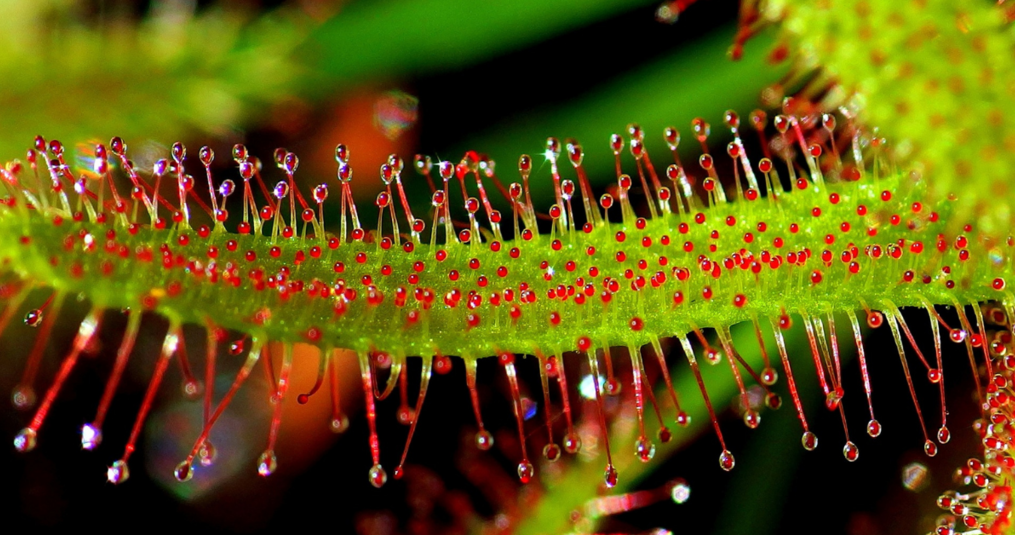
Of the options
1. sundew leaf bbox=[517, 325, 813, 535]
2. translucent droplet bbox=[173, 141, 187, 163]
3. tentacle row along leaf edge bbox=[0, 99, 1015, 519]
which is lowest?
sundew leaf bbox=[517, 325, 813, 535]

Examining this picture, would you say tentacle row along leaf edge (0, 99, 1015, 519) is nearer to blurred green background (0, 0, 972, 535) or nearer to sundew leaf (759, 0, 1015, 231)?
sundew leaf (759, 0, 1015, 231)

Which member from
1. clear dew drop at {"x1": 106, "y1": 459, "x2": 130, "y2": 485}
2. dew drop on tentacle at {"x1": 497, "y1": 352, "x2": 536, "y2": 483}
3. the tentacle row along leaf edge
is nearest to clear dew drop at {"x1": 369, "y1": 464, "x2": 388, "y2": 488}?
the tentacle row along leaf edge

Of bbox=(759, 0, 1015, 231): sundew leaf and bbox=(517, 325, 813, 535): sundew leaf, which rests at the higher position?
bbox=(759, 0, 1015, 231): sundew leaf

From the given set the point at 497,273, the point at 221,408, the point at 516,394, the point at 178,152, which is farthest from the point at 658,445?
the point at 178,152

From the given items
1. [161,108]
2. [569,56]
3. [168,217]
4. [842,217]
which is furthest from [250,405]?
[842,217]

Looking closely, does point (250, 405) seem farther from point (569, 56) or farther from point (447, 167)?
→ point (447, 167)

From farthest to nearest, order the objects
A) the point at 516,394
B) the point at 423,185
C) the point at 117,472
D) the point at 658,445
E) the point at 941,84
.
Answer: the point at 423,185, the point at 658,445, the point at 516,394, the point at 117,472, the point at 941,84

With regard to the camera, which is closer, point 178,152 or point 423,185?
point 178,152

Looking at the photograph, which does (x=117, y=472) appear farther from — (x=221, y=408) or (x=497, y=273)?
(x=497, y=273)

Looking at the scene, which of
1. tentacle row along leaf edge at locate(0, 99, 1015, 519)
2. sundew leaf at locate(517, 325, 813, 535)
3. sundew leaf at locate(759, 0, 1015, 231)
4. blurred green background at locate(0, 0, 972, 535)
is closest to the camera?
sundew leaf at locate(759, 0, 1015, 231)
